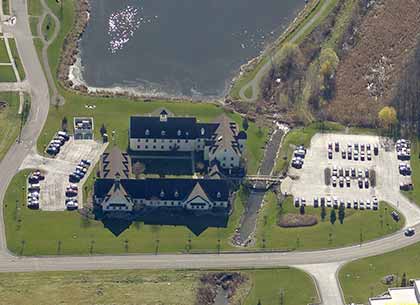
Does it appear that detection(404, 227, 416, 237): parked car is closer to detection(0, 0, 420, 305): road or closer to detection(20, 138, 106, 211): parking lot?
detection(0, 0, 420, 305): road

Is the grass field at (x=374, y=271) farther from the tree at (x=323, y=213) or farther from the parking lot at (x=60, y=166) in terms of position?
the parking lot at (x=60, y=166)

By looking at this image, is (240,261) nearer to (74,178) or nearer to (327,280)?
(327,280)

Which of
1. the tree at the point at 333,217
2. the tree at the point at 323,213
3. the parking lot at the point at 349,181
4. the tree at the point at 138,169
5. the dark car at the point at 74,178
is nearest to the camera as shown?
the tree at the point at 333,217

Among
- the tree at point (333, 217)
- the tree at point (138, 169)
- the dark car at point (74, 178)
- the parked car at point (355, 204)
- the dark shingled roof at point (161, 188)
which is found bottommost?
the tree at point (333, 217)

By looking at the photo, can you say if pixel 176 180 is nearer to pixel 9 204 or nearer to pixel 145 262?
pixel 145 262

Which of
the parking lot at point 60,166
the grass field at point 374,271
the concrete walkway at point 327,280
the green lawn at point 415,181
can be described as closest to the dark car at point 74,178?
the parking lot at point 60,166

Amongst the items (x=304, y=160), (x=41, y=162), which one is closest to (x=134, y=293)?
(x=41, y=162)
